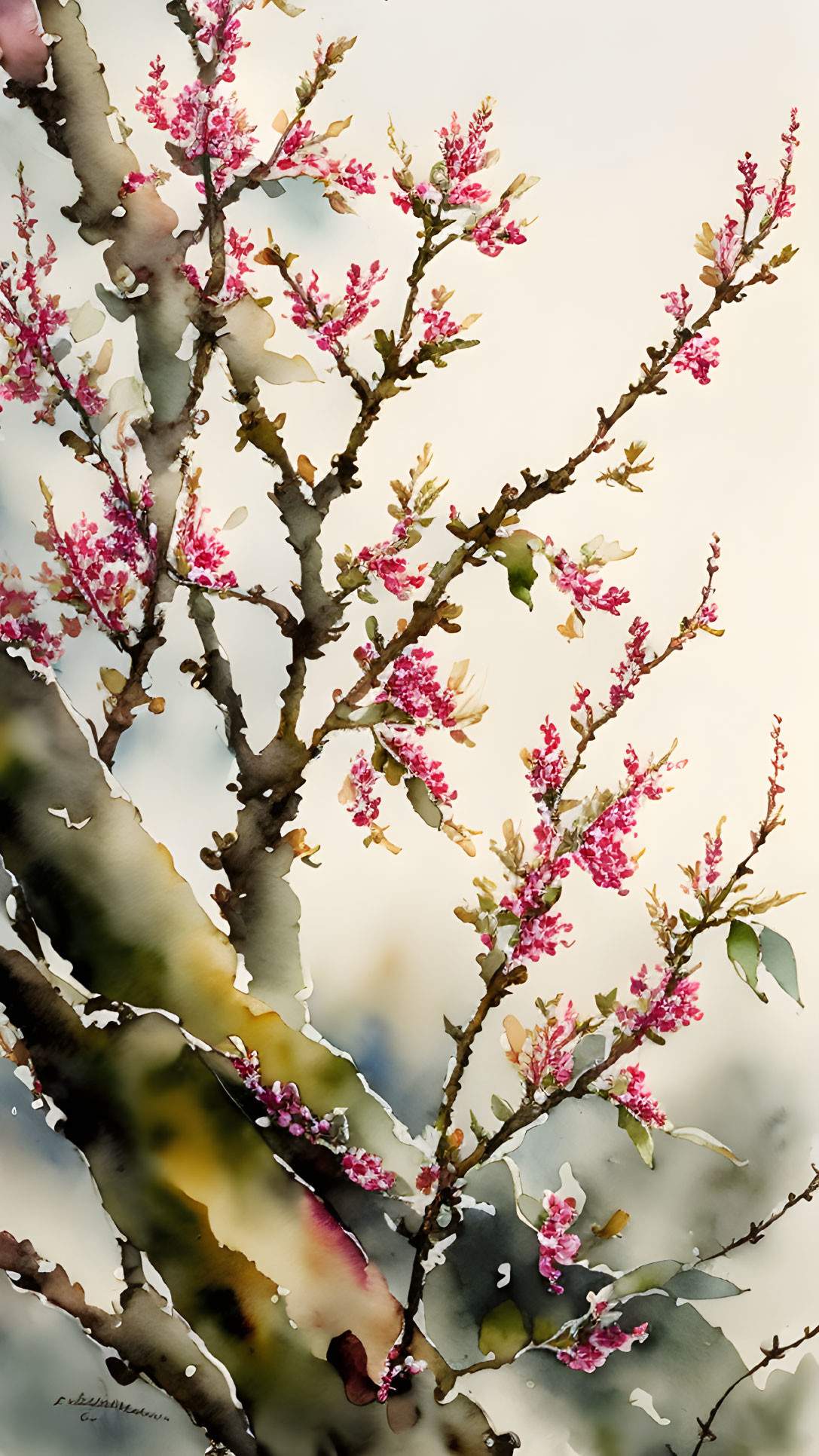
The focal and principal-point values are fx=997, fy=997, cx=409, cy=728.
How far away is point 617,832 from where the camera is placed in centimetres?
80

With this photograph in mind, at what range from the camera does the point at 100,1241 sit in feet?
2.65

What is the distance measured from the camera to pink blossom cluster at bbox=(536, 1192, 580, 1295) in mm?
808

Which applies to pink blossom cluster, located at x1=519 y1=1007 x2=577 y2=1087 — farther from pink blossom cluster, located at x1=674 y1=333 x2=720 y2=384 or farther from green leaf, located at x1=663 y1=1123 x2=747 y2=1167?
pink blossom cluster, located at x1=674 y1=333 x2=720 y2=384

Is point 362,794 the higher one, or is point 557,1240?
point 362,794

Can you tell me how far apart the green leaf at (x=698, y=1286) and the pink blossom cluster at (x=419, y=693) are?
19.4 inches

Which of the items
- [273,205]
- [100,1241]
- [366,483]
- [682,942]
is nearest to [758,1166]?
[682,942]

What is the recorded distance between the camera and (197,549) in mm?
822

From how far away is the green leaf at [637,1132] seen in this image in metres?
0.81

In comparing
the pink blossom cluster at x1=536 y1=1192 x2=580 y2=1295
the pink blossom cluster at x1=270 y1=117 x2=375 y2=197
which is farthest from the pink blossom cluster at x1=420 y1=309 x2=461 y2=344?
the pink blossom cluster at x1=536 y1=1192 x2=580 y2=1295

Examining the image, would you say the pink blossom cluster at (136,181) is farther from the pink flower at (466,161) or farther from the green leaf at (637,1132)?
the green leaf at (637,1132)

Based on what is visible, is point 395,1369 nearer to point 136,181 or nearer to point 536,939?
point 536,939

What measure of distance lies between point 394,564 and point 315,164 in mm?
331

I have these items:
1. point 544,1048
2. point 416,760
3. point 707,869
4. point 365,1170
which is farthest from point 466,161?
point 365,1170
